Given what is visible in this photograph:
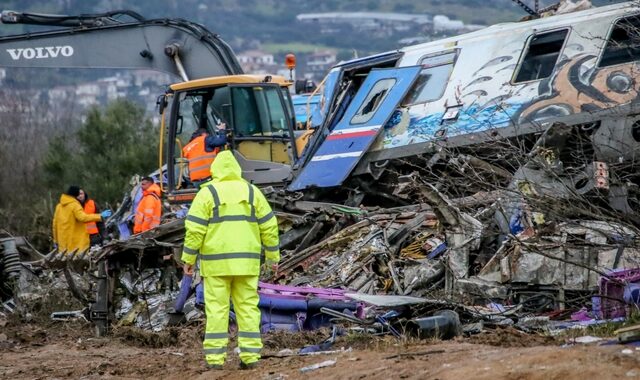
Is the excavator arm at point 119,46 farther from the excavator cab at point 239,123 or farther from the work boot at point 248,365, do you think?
the work boot at point 248,365

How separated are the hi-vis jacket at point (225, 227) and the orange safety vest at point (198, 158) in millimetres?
8080

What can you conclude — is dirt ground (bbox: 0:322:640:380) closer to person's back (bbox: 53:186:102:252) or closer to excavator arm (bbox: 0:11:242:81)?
person's back (bbox: 53:186:102:252)

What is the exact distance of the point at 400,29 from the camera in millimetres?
92938

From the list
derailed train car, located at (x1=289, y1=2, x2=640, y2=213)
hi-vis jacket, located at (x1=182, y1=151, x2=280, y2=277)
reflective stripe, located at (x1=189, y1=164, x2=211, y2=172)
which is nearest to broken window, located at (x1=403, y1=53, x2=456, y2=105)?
derailed train car, located at (x1=289, y1=2, x2=640, y2=213)

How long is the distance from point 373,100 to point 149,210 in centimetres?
354

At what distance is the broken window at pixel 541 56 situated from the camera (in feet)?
54.7

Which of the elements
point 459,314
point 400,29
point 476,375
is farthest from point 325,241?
point 400,29

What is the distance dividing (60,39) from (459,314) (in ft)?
43.1

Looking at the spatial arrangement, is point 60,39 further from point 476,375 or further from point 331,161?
point 476,375

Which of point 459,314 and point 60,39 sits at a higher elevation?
point 60,39

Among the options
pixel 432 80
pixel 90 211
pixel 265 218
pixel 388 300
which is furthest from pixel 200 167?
pixel 265 218

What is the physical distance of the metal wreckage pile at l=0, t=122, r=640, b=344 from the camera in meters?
11.8

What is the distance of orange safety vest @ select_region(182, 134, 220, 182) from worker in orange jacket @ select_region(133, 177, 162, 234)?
63 centimetres

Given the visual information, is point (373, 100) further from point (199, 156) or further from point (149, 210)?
point (149, 210)
